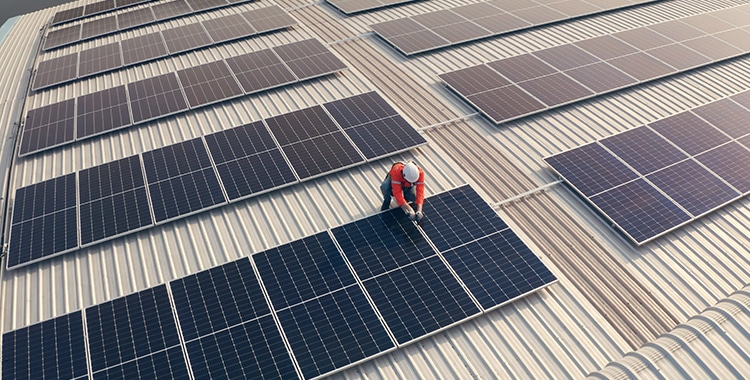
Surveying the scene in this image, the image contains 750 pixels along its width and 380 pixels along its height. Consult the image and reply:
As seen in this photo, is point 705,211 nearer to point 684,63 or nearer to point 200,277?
point 684,63

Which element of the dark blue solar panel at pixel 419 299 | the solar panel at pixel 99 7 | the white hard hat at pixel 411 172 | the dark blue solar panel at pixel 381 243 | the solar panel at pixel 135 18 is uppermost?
the white hard hat at pixel 411 172

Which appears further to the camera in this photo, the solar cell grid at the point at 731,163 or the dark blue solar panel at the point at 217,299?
the solar cell grid at the point at 731,163

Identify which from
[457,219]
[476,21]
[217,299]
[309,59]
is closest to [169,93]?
[309,59]

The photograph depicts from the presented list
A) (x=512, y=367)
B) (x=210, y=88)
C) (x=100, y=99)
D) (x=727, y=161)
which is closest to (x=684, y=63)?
(x=727, y=161)

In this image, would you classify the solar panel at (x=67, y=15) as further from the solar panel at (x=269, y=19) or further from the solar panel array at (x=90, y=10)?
the solar panel at (x=269, y=19)

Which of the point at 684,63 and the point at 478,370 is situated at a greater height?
the point at 684,63

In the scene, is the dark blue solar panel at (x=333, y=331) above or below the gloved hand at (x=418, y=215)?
below

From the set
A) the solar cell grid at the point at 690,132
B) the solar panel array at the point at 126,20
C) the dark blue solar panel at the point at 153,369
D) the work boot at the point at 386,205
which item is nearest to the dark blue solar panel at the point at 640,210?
the solar cell grid at the point at 690,132
